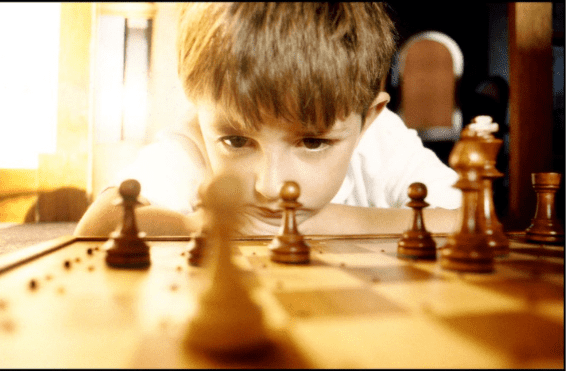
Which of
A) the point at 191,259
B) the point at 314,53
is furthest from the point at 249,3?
the point at 191,259

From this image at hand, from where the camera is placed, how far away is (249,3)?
841 mm

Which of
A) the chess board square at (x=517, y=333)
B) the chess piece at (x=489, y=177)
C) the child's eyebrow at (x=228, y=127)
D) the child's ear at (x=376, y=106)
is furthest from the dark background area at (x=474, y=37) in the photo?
the chess board square at (x=517, y=333)

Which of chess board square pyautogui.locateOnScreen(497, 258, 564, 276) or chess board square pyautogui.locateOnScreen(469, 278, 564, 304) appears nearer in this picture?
chess board square pyautogui.locateOnScreen(469, 278, 564, 304)

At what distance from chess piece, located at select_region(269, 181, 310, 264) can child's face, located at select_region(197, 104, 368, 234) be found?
20cm

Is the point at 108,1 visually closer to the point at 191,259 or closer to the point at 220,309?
the point at 191,259

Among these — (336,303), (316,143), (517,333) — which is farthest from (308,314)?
(316,143)

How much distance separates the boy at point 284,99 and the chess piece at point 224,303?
31 cm

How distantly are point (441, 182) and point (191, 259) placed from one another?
1147 millimetres

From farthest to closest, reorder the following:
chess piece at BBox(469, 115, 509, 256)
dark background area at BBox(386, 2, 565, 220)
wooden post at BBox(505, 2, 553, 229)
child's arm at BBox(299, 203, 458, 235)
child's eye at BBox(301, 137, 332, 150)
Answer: dark background area at BBox(386, 2, 565, 220), wooden post at BBox(505, 2, 553, 229), child's arm at BBox(299, 203, 458, 235), child's eye at BBox(301, 137, 332, 150), chess piece at BBox(469, 115, 509, 256)

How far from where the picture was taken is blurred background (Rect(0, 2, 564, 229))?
2.66 meters

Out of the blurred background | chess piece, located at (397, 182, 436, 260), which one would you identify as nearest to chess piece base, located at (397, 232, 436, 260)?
chess piece, located at (397, 182, 436, 260)

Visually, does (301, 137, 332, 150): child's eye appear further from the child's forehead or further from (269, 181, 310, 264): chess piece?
(269, 181, 310, 264): chess piece

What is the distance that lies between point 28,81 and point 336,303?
3281mm

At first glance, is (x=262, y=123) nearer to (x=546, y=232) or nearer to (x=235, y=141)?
(x=235, y=141)
